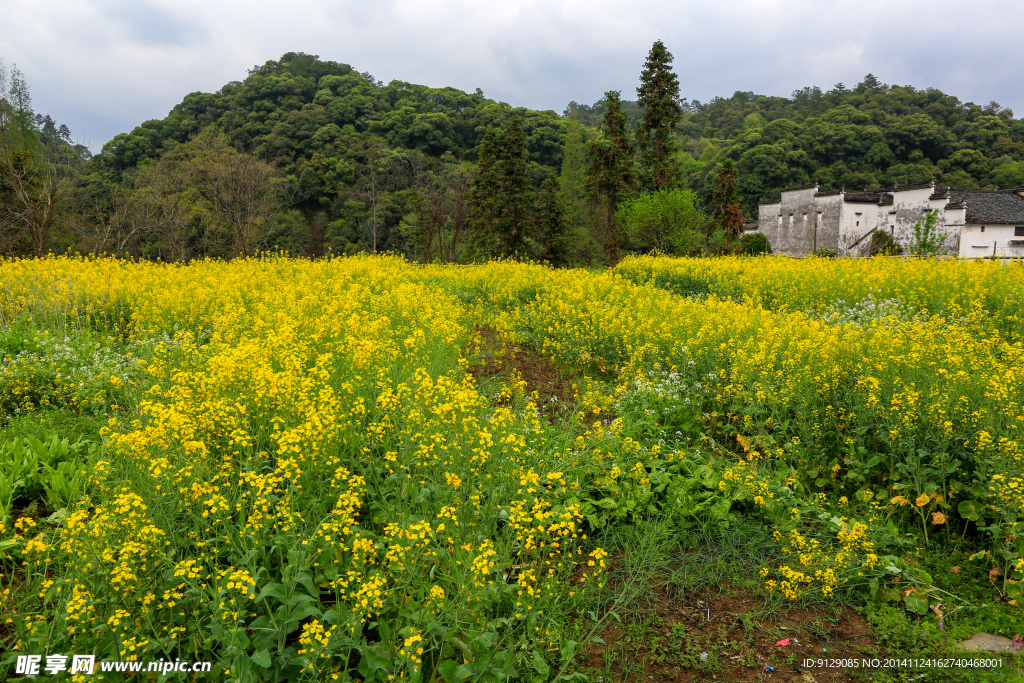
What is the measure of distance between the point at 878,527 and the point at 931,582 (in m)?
0.41

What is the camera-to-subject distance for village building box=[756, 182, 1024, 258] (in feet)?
123

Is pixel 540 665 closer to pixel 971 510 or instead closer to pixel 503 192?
pixel 971 510

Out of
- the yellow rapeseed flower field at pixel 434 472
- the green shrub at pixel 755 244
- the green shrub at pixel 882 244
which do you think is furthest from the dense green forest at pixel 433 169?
the yellow rapeseed flower field at pixel 434 472

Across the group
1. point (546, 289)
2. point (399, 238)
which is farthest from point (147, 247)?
point (546, 289)

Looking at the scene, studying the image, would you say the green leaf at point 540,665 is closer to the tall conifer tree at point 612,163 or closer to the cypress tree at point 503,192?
the cypress tree at point 503,192

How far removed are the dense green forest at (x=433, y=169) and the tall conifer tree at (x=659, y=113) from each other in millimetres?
108

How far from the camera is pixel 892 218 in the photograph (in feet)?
144

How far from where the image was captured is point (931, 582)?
10.1 ft

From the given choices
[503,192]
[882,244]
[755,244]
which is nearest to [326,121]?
[503,192]

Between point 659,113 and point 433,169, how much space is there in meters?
20.7

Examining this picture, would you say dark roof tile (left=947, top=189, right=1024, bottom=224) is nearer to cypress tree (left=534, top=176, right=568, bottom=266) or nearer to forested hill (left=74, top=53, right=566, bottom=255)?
cypress tree (left=534, top=176, right=568, bottom=266)

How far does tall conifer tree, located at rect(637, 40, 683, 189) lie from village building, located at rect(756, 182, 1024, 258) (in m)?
12.6

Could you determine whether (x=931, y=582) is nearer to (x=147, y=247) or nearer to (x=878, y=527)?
(x=878, y=527)

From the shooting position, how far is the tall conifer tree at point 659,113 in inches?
1251
